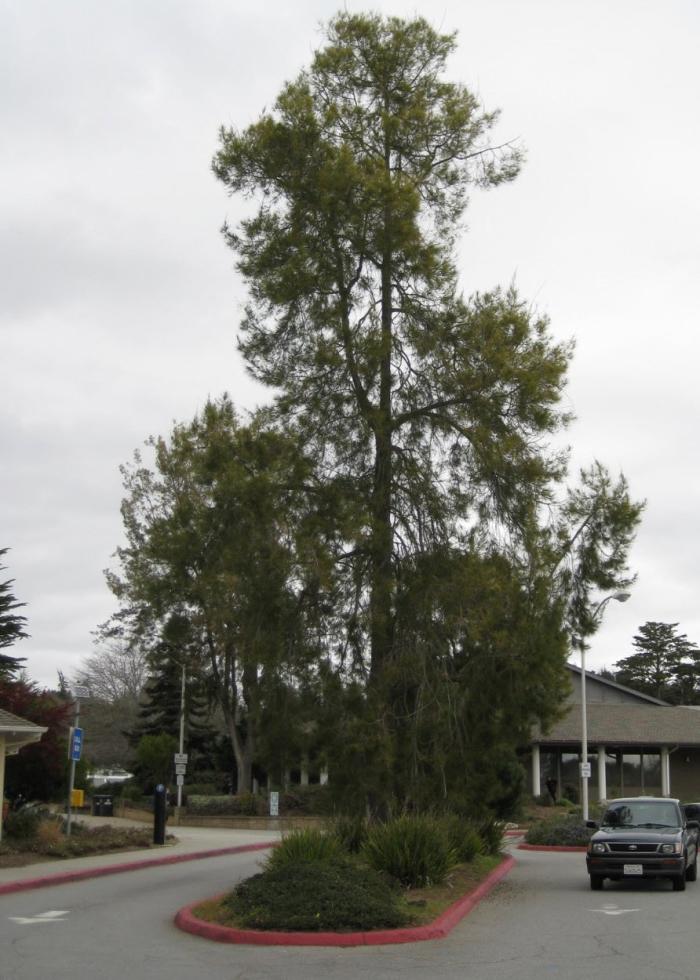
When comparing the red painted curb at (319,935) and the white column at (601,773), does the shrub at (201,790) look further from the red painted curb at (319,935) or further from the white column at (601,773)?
the red painted curb at (319,935)

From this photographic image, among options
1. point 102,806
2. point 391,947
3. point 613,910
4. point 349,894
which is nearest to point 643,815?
point 613,910

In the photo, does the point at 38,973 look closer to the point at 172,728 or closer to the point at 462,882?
the point at 462,882

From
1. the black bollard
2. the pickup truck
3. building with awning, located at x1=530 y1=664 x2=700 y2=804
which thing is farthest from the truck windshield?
building with awning, located at x1=530 y1=664 x2=700 y2=804

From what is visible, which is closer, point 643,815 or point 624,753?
point 643,815

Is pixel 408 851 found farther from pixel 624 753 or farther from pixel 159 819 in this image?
pixel 624 753

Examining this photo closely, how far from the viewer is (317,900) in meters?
13.6

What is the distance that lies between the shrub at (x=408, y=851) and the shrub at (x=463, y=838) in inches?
97.7

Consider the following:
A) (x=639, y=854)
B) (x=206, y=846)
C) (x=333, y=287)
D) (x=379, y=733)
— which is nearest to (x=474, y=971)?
(x=379, y=733)

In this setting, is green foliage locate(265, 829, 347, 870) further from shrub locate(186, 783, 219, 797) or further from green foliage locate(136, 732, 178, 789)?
shrub locate(186, 783, 219, 797)

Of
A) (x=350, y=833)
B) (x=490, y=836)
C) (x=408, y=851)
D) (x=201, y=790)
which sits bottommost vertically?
(x=201, y=790)

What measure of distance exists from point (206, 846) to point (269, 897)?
18843mm

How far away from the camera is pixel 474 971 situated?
11.0m

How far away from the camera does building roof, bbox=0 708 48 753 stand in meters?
24.4

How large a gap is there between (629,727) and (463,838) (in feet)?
109
